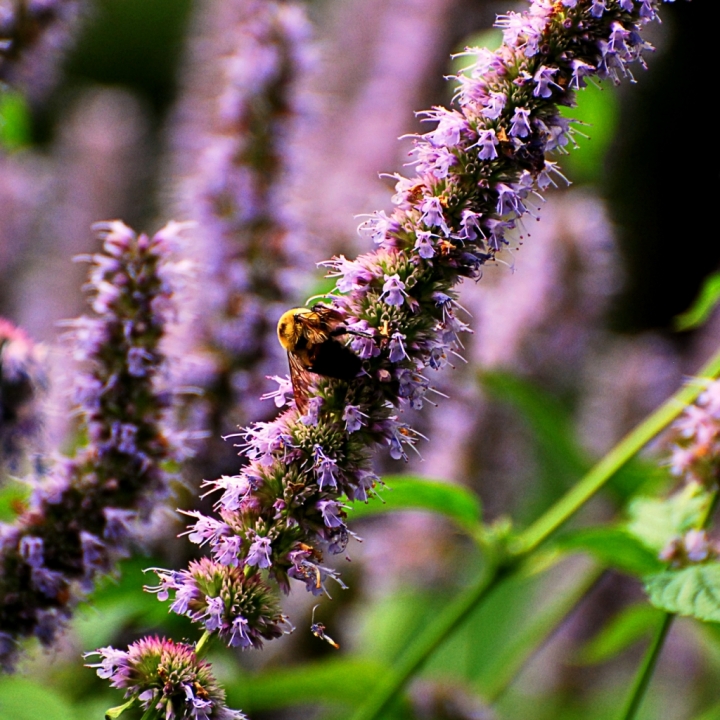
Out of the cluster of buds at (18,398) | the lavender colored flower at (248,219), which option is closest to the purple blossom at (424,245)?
the cluster of buds at (18,398)

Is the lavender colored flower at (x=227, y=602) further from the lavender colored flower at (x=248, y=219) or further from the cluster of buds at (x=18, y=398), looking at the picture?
the lavender colored flower at (x=248, y=219)

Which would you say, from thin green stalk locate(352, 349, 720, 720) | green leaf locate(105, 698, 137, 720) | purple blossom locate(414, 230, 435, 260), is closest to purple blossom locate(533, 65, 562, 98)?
purple blossom locate(414, 230, 435, 260)

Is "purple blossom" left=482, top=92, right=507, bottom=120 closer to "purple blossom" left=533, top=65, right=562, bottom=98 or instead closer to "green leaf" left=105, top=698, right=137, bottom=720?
"purple blossom" left=533, top=65, right=562, bottom=98

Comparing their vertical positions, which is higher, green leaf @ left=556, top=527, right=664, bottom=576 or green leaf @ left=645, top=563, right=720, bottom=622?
green leaf @ left=556, top=527, right=664, bottom=576

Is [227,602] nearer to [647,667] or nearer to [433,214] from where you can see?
[433,214]

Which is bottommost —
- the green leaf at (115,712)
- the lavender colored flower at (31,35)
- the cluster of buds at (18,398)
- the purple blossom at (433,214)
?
the green leaf at (115,712)

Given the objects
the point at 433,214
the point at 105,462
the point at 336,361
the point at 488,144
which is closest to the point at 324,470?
the point at 336,361

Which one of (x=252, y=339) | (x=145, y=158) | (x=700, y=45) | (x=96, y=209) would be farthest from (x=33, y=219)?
(x=700, y=45)
